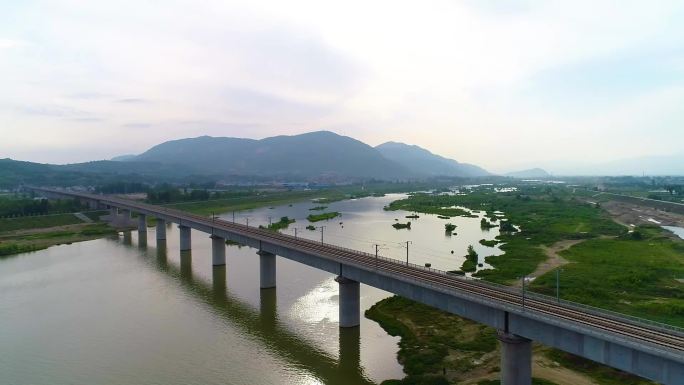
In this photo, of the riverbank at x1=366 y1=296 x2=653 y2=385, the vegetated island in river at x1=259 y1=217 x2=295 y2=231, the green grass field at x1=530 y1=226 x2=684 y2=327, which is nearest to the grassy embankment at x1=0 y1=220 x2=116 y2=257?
the vegetated island in river at x1=259 y1=217 x2=295 y2=231

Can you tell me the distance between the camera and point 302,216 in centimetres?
16100

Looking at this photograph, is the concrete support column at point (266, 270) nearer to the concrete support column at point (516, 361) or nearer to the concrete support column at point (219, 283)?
the concrete support column at point (219, 283)

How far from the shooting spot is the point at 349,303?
49.1 metres

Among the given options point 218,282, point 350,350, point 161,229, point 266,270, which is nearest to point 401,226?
point 161,229

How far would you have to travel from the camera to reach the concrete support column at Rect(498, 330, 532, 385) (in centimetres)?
3228

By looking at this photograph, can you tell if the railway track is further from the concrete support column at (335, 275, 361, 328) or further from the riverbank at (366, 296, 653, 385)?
the riverbank at (366, 296, 653, 385)

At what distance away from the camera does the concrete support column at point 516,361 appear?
32.3 m

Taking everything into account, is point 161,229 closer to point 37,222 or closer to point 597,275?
point 37,222

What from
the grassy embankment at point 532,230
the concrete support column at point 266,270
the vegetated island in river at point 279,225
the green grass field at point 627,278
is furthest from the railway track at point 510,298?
the vegetated island in river at point 279,225

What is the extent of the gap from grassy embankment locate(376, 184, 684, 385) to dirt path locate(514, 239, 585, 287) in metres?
1.45

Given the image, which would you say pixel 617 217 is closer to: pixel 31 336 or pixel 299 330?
pixel 299 330

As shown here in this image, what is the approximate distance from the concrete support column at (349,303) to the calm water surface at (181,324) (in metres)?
1.22

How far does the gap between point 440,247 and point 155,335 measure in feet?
209

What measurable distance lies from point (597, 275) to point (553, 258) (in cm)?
1526
